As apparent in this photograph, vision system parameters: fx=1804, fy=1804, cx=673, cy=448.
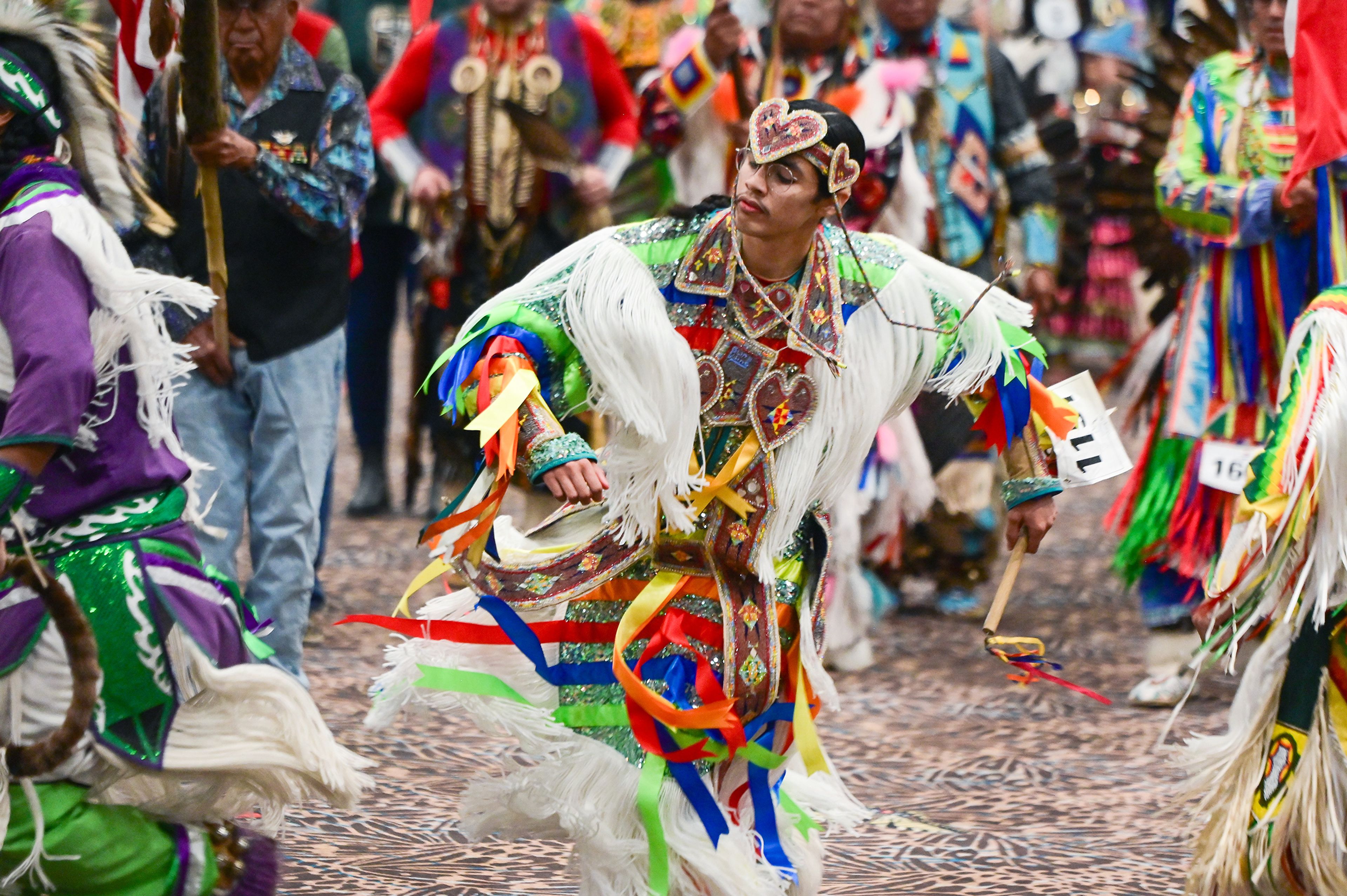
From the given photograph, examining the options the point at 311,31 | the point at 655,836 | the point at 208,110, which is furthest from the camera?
the point at 311,31

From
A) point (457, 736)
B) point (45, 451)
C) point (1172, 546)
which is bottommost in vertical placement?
point (457, 736)

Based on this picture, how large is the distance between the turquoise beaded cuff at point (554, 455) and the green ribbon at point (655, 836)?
616 millimetres

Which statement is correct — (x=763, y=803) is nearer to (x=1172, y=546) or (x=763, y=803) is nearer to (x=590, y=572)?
(x=590, y=572)

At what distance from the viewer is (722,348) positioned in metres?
3.34

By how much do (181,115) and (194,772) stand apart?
1.78 meters

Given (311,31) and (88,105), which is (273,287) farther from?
(311,31)

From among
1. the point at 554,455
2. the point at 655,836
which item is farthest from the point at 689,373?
the point at 655,836

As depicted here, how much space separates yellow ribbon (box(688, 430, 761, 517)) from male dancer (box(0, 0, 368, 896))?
79 cm

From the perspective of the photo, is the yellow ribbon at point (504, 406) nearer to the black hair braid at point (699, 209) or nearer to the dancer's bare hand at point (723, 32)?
the black hair braid at point (699, 209)

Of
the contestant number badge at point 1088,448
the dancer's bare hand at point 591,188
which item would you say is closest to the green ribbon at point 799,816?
the contestant number badge at point 1088,448

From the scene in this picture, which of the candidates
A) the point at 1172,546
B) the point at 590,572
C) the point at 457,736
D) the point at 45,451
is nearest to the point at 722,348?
the point at 590,572

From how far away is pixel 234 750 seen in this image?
3186 mm

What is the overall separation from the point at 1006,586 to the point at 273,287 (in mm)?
2124

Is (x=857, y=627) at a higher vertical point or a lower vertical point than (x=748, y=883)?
lower
